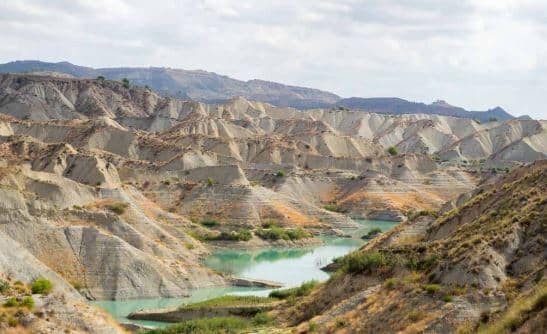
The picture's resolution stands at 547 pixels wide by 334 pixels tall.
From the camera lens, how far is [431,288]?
105 feet

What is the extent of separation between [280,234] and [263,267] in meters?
15.7

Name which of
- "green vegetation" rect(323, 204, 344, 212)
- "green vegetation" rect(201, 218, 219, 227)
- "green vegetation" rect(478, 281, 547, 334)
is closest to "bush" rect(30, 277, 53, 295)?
"green vegetation" rect(478, 281, 547, 334)

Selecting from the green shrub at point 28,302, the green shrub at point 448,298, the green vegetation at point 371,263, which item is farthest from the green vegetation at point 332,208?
the green shrub at point 448,298

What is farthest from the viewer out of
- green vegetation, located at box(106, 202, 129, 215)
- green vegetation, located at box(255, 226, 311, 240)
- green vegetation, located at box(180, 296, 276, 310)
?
green vegetation, located at box(255, 226, 311, 240)

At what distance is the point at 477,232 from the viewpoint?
1479 inches

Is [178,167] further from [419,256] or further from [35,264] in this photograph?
[419,256]

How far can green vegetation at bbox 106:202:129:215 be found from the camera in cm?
6854

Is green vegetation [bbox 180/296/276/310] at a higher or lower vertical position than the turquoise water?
higher

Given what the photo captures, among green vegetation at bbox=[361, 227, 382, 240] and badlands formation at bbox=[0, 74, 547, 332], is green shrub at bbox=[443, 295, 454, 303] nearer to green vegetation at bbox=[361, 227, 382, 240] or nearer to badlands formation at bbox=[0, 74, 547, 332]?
badlands formation at bbox=[0, 74, 547, 332]

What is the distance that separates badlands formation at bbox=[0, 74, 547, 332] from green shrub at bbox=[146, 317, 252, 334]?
5.02 meters

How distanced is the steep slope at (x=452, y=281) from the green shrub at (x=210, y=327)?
2124 mm

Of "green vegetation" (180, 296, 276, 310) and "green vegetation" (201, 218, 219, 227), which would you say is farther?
"green vegetation" (201, 218, 219, 227)

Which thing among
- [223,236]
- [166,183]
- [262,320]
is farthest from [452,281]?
[166,183]

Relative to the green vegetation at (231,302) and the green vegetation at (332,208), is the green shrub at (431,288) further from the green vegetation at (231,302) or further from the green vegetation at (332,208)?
the green vegetation at (332,208)
